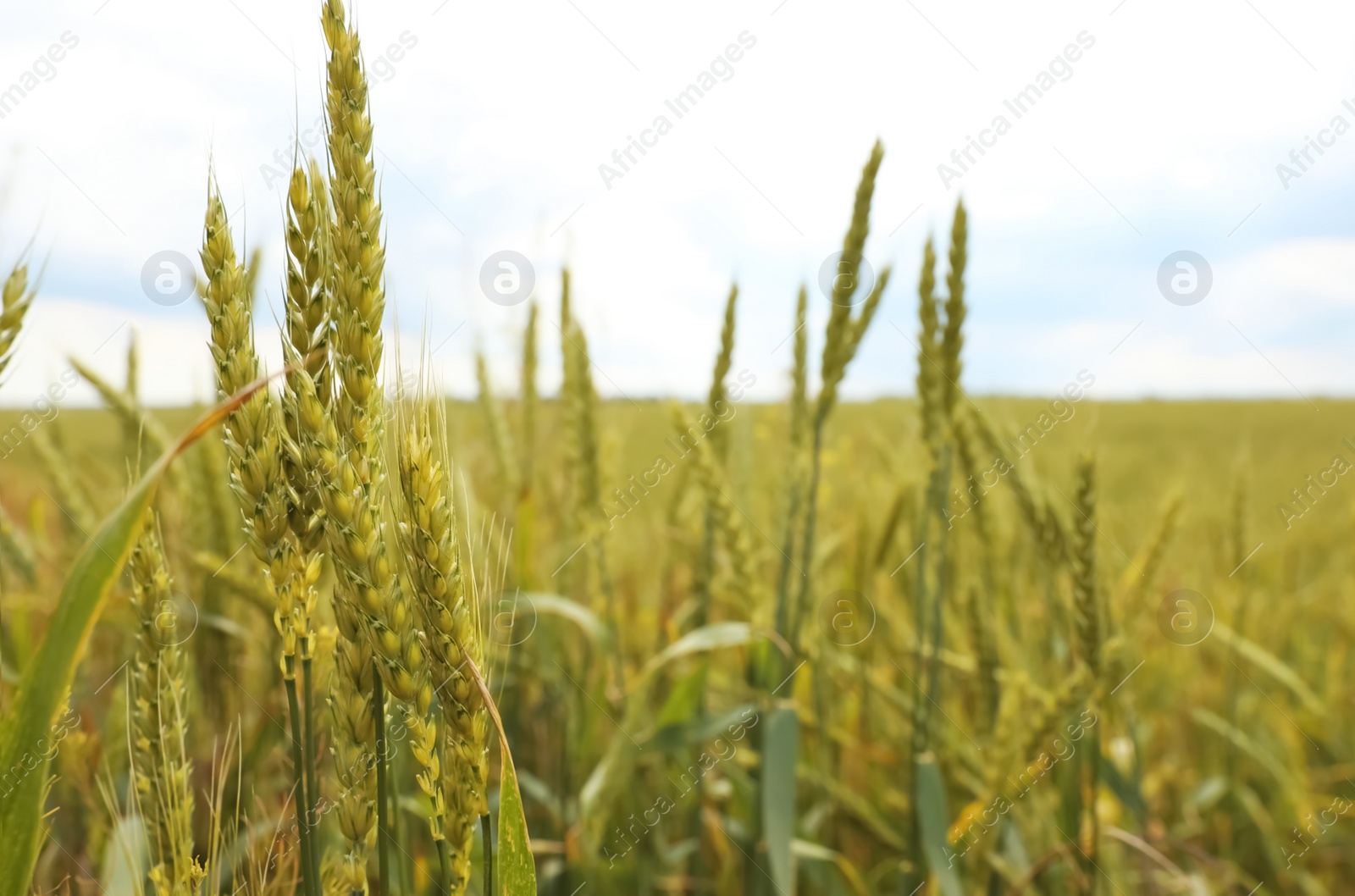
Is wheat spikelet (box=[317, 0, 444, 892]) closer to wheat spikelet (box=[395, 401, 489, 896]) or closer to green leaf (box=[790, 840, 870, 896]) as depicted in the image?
wheat spikelet (box=[395, 401, 489, 896])

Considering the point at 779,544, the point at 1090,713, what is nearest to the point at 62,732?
the point at 779,544

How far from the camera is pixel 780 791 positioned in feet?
4.33

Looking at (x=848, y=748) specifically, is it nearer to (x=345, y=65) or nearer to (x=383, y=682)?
(x=383, y=682)

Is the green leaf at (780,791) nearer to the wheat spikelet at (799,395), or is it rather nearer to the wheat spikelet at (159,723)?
the wheat spikelet at (799,395)

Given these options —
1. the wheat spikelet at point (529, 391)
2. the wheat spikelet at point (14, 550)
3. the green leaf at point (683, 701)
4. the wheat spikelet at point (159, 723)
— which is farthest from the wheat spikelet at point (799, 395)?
the wheat spikelet at point (14, 550)

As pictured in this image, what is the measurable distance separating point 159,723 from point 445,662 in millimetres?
314

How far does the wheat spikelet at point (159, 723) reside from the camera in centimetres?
65

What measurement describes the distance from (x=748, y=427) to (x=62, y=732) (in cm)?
178

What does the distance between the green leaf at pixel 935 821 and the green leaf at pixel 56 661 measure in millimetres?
1252

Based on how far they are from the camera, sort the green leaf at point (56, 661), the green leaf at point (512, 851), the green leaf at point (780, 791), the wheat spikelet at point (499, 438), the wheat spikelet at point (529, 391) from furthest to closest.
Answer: the wheat spikelet at point (529, 391), the wheat spikelet at point (499, 438), the green leaf at point (780, 791), the green leaf at point (512, 851), the green leaf at point (56, 661)

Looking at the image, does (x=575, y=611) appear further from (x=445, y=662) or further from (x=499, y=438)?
(x=445, y=662)

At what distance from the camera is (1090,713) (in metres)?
1.48

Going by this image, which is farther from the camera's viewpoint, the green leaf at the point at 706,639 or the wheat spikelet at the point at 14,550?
the wheat spikelet at the point at 14,550

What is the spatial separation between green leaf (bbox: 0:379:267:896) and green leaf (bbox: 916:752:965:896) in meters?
1.25
